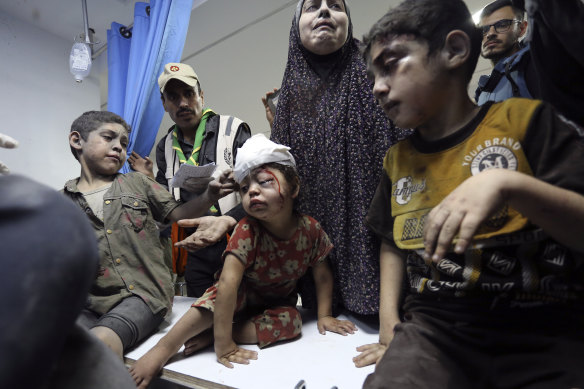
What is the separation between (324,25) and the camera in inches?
41.3

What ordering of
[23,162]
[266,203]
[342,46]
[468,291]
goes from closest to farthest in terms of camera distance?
[468,291], [266,203], [342,46], [23,162]

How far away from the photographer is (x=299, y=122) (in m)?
1.14

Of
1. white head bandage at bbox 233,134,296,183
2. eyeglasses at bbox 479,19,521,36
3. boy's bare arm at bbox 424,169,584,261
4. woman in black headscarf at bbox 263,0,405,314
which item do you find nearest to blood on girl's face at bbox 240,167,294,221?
white head bandage at bbox 233,134,296,183

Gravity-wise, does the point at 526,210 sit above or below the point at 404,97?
below

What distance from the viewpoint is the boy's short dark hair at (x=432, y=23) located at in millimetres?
690

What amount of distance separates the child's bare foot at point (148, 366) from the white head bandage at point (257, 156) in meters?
0.47

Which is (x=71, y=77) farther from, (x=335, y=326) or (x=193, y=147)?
(x=335, y=326)

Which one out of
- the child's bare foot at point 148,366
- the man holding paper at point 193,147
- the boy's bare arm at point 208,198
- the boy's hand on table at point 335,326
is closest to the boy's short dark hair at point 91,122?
the man holding paper at point 193,147

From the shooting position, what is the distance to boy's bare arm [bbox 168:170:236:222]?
1.16 metres

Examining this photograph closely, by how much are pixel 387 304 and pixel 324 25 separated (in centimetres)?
77

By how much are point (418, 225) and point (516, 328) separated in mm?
226

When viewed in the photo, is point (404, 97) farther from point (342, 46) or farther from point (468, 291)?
point (342, 46)

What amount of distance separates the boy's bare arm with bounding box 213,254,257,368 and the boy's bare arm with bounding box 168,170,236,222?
31cm

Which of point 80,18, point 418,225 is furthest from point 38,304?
point 80,18
